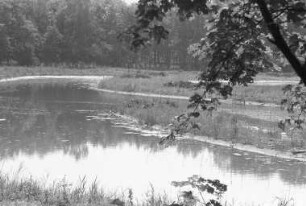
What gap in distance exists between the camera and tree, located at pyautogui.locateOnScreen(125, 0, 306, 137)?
4.95 metres

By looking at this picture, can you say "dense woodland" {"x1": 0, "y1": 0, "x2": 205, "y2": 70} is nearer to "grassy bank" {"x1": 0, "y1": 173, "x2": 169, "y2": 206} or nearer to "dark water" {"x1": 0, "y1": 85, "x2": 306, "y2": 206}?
"dark water" {"x1": 0, "y1": 85, "x2": 306, "y2": 206}

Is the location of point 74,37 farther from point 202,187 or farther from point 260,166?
point 202,187

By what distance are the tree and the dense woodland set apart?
280ft

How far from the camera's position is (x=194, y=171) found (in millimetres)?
17500

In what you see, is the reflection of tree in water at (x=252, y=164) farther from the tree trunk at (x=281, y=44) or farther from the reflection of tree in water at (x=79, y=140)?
the tree trunk at (x=281, y=44)

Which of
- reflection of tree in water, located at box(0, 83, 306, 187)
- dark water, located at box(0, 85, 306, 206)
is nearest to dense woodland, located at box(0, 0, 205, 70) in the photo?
reflection of tree in water, located at box(0, 83, 306, 187)

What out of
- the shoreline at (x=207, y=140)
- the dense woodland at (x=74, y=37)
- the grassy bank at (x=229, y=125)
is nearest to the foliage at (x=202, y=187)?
the grassy bank at (x=229, y=125)

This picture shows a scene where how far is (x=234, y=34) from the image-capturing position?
5.29 meters

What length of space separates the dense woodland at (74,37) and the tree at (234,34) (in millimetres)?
85335

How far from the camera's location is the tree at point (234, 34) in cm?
495

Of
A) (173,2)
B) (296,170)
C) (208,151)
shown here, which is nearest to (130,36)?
(173,2)

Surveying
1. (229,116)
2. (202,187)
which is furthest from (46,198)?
(229,116)

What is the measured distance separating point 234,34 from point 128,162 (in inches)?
541

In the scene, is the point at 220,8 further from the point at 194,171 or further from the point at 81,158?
the point at 81,158
